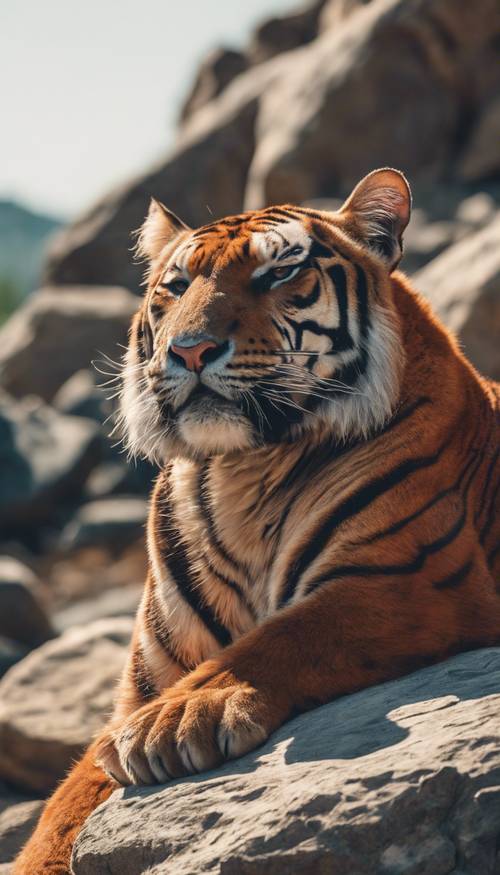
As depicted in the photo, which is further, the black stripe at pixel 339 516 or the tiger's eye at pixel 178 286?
the tiger's eye at pixel 178 286

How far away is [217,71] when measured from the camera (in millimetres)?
17891

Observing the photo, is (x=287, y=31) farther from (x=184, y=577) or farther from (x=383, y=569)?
(x=383, y=569)

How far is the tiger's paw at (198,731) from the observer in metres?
2.43

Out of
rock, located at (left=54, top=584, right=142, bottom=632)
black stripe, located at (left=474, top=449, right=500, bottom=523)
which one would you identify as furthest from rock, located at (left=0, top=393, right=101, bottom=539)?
black stripe, located at (left=474, top=449, right=500, bottom=523)

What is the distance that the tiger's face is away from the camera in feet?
9.82

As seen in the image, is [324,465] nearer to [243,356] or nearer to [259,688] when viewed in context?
[243,356]

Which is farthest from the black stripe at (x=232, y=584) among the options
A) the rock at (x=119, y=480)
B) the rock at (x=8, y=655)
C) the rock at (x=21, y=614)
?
the rock at (x=119, y=480)

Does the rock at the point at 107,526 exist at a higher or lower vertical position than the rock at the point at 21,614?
higher

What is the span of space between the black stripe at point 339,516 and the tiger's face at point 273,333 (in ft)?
0.64

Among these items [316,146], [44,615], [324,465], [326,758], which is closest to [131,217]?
[316,146]

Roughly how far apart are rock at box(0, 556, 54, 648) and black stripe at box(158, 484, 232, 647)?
3.72 m

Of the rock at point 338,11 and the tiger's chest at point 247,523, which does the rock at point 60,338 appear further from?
the tiger's chest at point 247,523

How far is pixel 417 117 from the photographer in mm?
11469

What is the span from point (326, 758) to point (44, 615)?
499 cm
